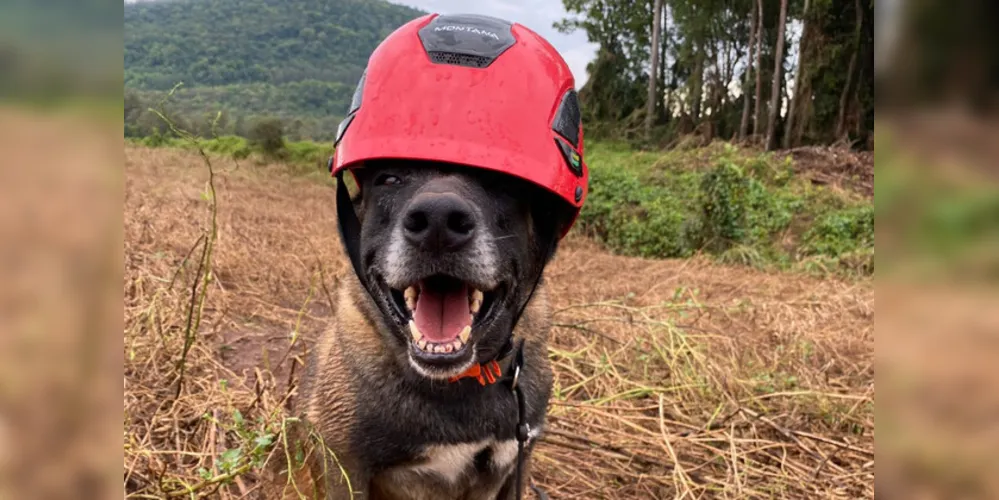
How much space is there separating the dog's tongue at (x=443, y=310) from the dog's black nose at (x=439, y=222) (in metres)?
0.27

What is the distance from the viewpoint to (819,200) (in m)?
14.9

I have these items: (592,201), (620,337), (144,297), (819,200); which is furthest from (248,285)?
(819,200)

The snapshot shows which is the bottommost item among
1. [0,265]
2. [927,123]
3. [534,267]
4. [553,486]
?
[553,486]

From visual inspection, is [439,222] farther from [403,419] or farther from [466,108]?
[403,419]

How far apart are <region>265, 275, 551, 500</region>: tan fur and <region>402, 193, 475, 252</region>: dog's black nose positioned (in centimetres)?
70

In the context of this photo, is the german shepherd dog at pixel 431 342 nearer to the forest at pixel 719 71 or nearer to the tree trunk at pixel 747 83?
the forest at pixel 719 71

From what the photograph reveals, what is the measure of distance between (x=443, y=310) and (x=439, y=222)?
1.42ft

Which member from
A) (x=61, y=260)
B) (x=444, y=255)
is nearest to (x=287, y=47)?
(x=444, y=255)

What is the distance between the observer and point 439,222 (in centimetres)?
202

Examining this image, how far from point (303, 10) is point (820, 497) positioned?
61416 mm

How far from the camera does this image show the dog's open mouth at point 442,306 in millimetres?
2260

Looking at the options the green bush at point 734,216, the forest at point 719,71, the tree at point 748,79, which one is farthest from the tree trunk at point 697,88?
the green bush at point 734,216

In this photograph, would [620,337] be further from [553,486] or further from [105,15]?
[105,15]

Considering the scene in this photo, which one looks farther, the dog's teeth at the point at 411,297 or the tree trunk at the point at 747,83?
the tree trunk at the point at 747,83
